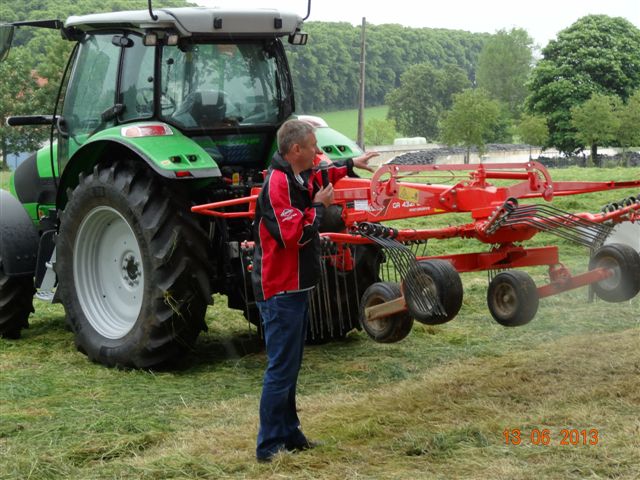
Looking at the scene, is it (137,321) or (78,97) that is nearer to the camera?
(137,321)

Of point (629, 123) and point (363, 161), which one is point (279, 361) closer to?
point (363, 161)

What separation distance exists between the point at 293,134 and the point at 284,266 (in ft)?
1.85

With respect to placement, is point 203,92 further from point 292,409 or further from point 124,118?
point 292,409

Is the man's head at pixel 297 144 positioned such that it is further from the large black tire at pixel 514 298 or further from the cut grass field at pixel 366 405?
the large black tire at pixel 514 298

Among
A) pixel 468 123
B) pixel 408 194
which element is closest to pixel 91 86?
pixel 408 194

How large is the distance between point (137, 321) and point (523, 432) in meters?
2.88

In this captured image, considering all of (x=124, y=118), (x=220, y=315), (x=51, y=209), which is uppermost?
(x=124, y=118)

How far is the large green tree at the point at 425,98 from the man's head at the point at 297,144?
59681 millimetres

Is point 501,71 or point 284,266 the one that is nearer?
point 284,266

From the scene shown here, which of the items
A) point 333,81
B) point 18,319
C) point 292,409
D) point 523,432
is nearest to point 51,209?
point 18,319

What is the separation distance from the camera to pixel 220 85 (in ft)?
22.5

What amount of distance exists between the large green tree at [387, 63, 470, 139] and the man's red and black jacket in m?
59.7

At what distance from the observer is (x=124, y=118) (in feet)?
22.5
